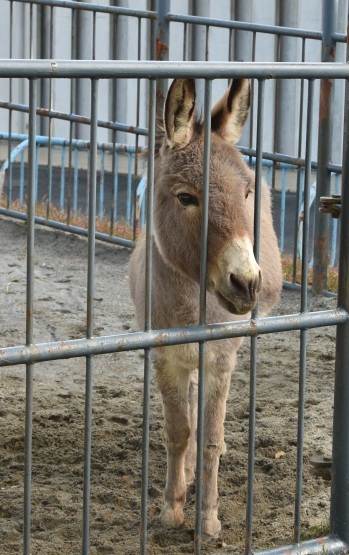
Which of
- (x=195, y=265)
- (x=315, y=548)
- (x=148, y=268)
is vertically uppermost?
(x=148, y=268)

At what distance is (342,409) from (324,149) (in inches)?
173

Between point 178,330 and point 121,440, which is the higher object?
point 178,330

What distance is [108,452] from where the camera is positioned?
5125 mm

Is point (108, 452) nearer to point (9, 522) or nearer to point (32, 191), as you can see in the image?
point (9, 522)

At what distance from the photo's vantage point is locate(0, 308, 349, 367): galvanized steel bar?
2.98 meters

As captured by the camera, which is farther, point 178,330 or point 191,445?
point 191,445

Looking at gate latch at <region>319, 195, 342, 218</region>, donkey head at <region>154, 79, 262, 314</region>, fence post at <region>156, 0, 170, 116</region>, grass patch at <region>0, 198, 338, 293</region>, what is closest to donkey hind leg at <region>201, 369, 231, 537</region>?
donkey head at <region>154, 79, 262, 314</region>

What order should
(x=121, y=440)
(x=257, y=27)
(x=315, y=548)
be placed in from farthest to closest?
(x=257, y=27)
(x=121, y=440)
(x=315, y=548)

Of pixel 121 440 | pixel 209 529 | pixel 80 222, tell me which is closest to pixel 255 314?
pixel 209 529

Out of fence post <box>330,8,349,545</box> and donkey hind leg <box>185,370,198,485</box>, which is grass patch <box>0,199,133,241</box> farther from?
fence post <box>330,8,349,545</box>

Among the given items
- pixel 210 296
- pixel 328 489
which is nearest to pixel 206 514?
pixel 328 489

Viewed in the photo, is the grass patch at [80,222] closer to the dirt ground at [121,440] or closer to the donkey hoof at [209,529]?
the dirt ground at [121,440]

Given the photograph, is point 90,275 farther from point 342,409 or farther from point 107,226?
point 107,226

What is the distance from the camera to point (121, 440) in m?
5.26
